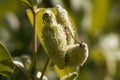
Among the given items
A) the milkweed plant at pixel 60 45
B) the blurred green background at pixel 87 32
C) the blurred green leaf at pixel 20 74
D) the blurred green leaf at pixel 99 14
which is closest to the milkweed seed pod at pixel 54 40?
the milkweed plant at pixel 60 45

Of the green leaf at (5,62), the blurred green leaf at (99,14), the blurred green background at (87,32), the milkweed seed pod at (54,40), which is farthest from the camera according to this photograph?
the blurred green leaf at (99,14)

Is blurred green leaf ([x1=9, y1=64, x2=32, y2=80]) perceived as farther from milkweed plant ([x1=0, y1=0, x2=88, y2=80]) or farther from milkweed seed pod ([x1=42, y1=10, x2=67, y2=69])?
milkweed seed pod ([x1=42, y1=10, x2=67, y2=69])

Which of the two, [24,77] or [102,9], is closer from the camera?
[24,77]

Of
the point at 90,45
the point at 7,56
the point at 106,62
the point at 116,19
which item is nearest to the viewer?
the point at 7,56

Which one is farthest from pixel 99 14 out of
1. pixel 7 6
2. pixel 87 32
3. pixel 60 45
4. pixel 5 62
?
pixel 60 45

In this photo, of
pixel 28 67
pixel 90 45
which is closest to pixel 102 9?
pixel 90 45

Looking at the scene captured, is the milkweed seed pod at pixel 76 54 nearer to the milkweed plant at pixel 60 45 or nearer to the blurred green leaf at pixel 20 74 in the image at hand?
the milkweed plant at pixel 60 45

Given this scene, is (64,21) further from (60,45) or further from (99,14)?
(99,14)

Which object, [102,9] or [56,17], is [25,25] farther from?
[56,17]
